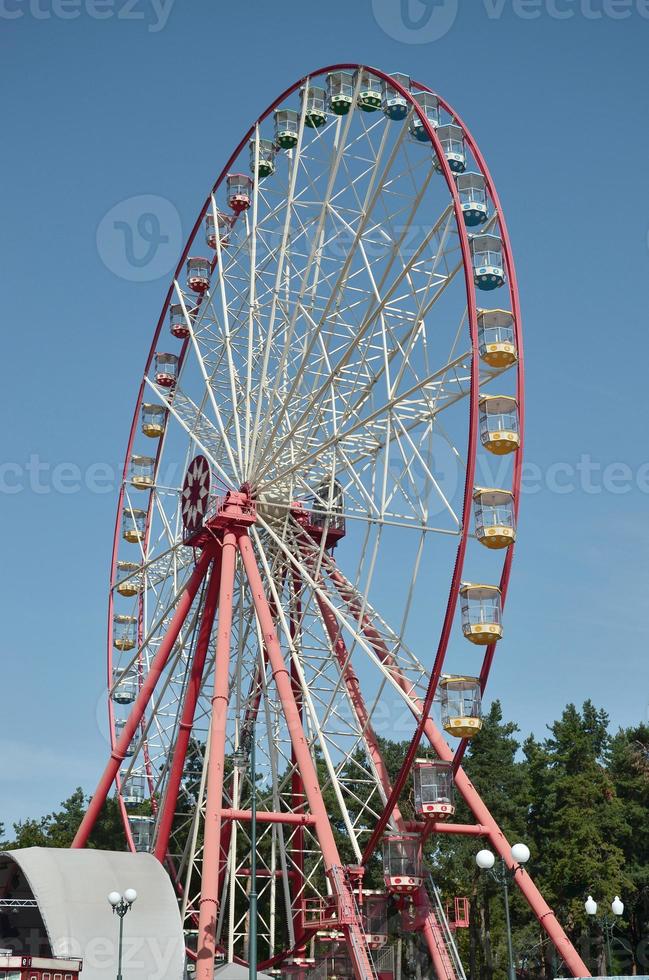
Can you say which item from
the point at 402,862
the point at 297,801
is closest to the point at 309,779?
the point at 402,862

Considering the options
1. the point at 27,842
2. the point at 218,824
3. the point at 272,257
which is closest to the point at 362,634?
the point at 218,824

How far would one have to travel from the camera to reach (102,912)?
2703cm

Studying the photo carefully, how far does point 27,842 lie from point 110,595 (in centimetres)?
3417

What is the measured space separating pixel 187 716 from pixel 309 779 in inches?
250

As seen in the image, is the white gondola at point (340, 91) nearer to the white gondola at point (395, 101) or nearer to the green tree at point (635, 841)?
the white gondola at point (395, 101)

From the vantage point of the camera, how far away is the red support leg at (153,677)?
32281 mm

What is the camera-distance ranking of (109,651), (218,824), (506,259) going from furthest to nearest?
(109,651)
(506,259)
(218,824)

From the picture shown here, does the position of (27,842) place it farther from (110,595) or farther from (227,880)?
(227,880)

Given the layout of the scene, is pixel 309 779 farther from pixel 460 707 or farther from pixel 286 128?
pixel 286 128

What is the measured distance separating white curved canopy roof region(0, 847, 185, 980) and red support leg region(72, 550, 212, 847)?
376cm

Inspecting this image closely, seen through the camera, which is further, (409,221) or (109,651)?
(109,651)

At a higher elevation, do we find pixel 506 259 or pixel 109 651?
pixel 506 259

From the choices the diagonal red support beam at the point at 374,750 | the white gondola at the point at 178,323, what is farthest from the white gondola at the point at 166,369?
the diagonal red support beam at the point at 374,750

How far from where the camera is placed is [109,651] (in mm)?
39969
